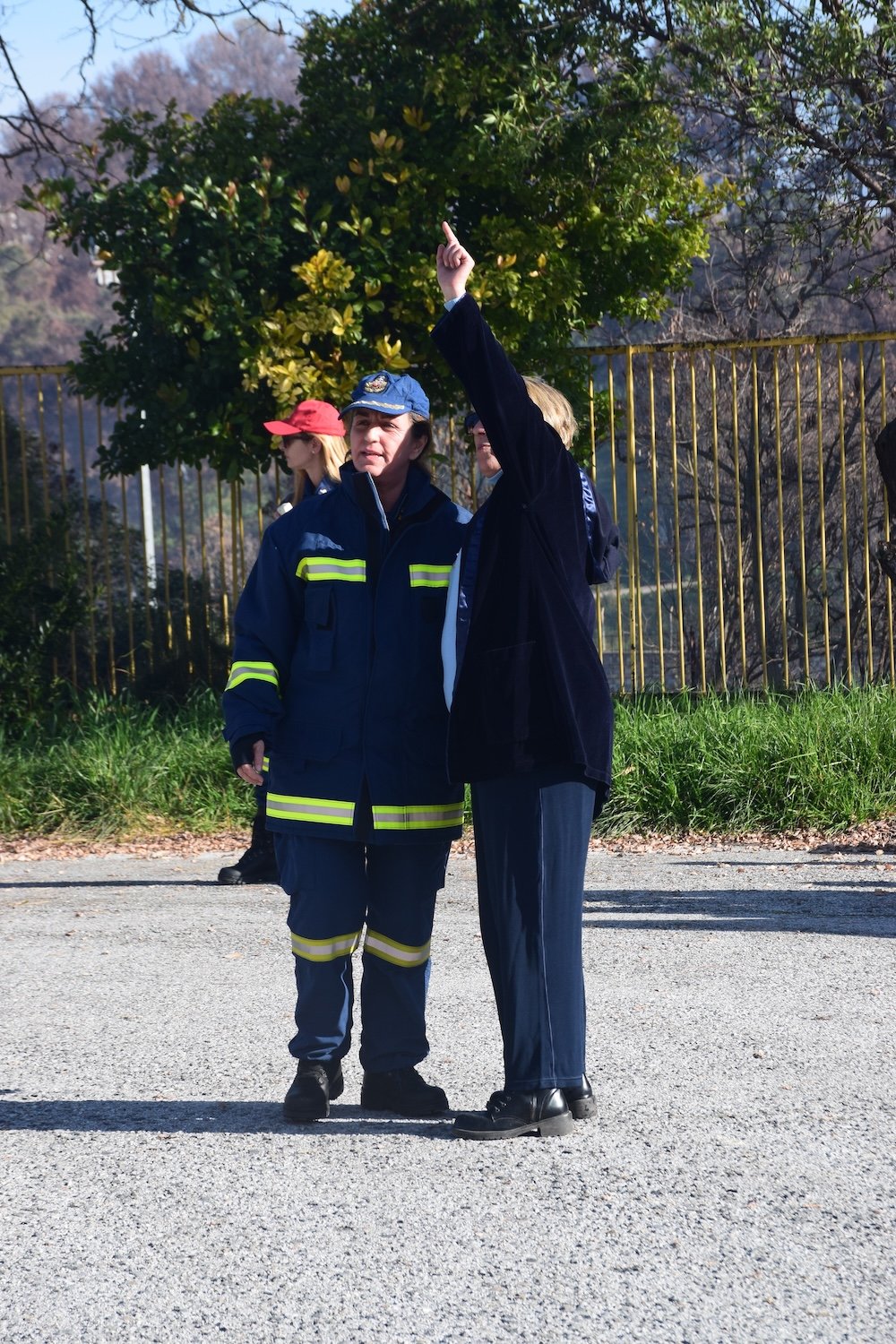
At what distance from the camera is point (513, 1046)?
3.69m

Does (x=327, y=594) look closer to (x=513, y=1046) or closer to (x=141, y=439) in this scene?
(x=513, y=1046)

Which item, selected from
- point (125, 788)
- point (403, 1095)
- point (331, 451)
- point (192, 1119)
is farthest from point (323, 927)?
point (125, 788)

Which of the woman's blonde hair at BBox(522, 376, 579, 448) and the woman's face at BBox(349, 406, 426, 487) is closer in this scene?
the woman's blonde hair at BBox(522, 376, 579, 448)

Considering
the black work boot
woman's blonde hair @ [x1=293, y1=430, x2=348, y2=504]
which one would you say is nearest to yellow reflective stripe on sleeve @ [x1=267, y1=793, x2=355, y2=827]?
woman's blonde hair @ [x1=293, y1=430, x2=348, y2=504]

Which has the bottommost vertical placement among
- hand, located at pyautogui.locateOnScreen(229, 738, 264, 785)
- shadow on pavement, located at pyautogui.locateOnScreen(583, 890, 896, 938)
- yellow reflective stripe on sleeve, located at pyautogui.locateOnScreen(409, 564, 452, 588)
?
shadow on pavement, located at pyautogui.locateOnScreen(583, 890, 896, 938)

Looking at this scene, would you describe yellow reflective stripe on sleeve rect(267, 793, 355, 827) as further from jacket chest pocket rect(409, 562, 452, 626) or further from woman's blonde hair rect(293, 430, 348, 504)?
woman's blonde hair rect(293, 430, 348, 504)

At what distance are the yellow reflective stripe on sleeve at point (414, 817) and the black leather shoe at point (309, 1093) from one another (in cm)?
62

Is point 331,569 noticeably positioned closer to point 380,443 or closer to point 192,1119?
point 380,443

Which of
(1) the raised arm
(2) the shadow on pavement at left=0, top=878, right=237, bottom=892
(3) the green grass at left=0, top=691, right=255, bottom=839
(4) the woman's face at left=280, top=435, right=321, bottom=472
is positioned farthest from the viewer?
(3) the green grass at left=0, top=691, right=255, bottom=839

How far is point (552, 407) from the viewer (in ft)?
12.3

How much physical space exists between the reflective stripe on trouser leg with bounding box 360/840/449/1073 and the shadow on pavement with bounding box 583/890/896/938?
2.19 m

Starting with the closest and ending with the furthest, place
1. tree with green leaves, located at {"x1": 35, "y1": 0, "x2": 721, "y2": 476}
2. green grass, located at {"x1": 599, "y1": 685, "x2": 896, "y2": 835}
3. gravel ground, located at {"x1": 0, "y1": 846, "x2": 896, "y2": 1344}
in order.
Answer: gravel ground, located at {"x1": 0, "y1": 846, "x2": 896, "y2": 1344} < green grass, located at {"x1": 599, "y1": 685, "x2": 896, "y2": 835} < tree with green leaves, located at {"x1": 35, "y1": 0, "x2": 721, "y2": 476}

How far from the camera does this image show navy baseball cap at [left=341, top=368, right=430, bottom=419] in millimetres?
3881

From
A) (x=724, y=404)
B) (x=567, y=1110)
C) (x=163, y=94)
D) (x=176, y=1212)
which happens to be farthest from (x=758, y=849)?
(x=163, y=94)
